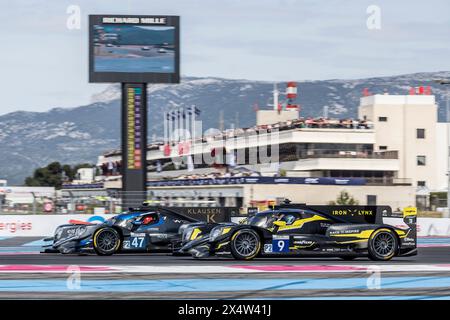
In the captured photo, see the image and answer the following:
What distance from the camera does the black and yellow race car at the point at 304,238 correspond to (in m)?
16.4

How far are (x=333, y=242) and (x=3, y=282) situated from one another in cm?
670

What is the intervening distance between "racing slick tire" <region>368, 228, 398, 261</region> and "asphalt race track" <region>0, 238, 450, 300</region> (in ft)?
0.72

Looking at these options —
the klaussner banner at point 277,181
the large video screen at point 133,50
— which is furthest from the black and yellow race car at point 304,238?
the klaussner banner at point 277,181

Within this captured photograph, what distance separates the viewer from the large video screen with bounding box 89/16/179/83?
4022 cm

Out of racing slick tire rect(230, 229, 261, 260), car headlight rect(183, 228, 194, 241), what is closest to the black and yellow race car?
racing slick tire rect(230, 229, 261, 260)

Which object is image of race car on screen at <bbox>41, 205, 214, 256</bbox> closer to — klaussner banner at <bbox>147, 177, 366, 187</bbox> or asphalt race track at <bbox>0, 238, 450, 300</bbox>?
asphalt race track at <bbox>0, 238, 450, 300</bbox>

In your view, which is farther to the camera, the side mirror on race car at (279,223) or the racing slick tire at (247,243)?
the side mirror on race car at (279,223)

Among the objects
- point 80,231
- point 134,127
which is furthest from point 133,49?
point 80,231

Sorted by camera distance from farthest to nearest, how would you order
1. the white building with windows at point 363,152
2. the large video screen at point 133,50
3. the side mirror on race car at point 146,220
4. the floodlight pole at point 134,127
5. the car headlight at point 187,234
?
the white building with windows at point 363,152 → the large video screen at point 133,50 → the floodlight pole at point 134,127 → the side mirror on race car at point 146,220 → the car headlight at point 187,234

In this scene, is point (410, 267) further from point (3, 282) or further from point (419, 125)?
point (419, 125)

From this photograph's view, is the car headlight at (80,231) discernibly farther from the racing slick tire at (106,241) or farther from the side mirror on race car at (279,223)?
the side mirror on race car at (279,223)

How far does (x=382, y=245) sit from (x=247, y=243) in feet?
8.67

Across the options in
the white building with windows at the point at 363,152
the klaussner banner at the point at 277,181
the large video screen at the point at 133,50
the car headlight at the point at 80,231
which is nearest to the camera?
the car headlight at the point at 80,231

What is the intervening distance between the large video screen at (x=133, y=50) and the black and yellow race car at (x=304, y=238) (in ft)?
79.1
